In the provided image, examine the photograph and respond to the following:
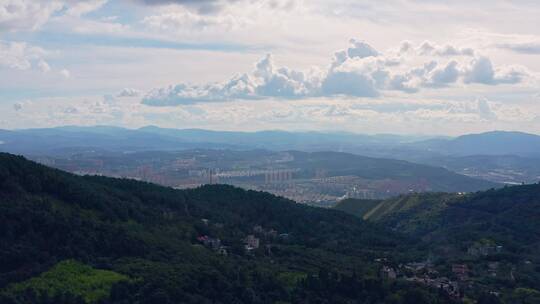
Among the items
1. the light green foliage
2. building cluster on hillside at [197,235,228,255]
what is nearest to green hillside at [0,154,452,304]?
the light green foliage

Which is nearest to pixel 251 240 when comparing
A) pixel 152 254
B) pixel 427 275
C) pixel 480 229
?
pixel 152 254

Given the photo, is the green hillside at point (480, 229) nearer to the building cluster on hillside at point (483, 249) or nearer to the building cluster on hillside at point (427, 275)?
the building cluster on hillside at point (483, 249)

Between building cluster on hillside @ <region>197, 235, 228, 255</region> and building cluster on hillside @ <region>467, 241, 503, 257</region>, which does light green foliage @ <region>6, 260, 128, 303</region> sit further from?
building cluster on hillside @ <region>467, 241, 503, 257</region>

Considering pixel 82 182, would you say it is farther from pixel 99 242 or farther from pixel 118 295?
pixel 118 295

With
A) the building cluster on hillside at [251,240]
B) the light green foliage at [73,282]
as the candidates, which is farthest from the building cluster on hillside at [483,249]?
the light green foliage at [73,282]

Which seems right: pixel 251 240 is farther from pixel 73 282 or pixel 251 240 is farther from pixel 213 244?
pixel 73 282

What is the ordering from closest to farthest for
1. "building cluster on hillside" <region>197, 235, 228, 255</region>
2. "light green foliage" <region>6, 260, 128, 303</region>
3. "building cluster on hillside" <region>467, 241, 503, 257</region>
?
1. "light green foliage" <region>6, 260, 128, 303</region>
2. "building cluster on hillside" <region>197, 235, 228, 255</region>
3. "building cluster on hillside" <region>467, 241, 503, 257</region>

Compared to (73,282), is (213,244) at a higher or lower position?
lower

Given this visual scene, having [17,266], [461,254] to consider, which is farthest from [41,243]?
[461,254]

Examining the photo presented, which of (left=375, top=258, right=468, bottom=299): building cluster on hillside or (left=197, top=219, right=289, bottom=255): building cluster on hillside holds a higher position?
(left=197, top=219, right=289, bottom=255): building cluster on hillside
